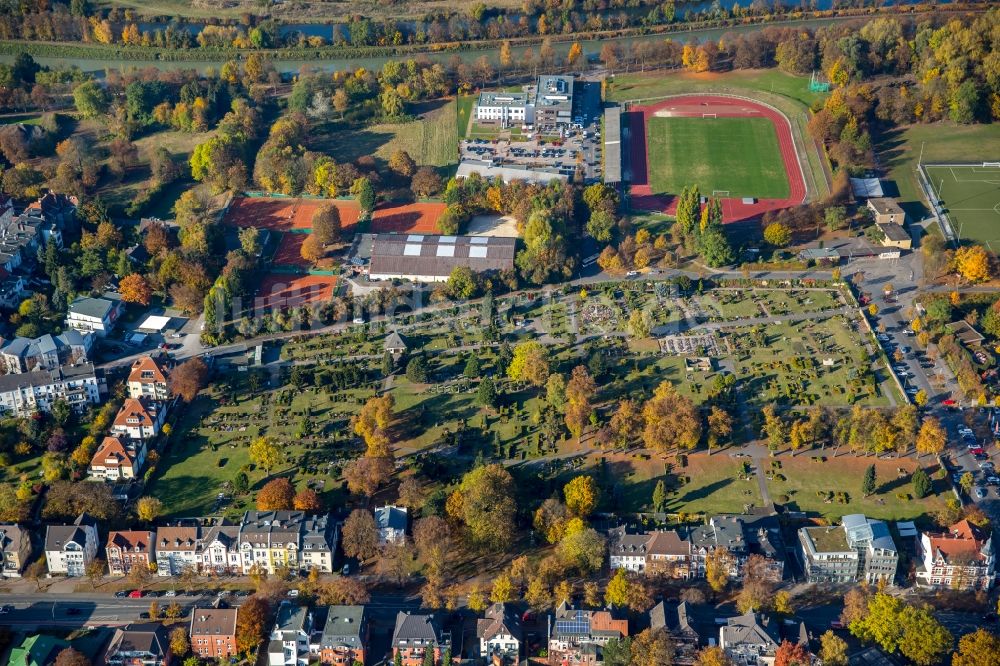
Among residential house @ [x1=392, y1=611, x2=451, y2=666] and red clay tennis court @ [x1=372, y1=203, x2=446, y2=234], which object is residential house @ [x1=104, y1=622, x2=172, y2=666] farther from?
red clay tennis court @ [x1=372, y1=203, x2=446, y2=234]

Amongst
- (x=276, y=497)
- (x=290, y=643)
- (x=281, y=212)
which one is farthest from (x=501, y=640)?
(x=281, y=212)

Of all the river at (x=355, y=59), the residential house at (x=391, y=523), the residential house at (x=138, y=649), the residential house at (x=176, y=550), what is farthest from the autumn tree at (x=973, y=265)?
the residential house at (x=138, y=649)

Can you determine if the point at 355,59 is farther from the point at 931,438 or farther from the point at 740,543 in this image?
the point at 740,543

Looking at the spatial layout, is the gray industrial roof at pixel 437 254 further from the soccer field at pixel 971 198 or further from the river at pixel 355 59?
the river at pixel 355 59

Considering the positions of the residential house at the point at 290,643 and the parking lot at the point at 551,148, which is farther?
the parking lot at the point at 551,148

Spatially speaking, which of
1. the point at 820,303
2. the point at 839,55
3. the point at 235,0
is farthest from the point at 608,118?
the point at 235,0

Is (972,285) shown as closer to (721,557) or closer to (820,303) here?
(820,303)
